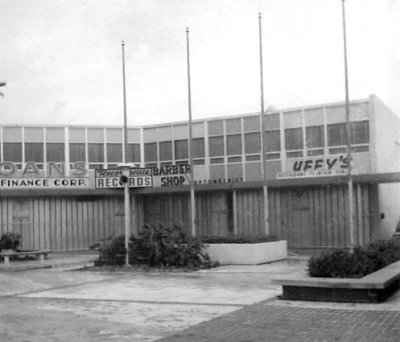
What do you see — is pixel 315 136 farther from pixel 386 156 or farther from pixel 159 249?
pixel 159 249

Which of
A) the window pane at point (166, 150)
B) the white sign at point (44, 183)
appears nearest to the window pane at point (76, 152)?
the white sign at point (44, 183)

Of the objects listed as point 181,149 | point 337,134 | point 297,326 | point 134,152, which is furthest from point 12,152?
point 297,326

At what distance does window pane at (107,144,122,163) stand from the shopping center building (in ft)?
0.19

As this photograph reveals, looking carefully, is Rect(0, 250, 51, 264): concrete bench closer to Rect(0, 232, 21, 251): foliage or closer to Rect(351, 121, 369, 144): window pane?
Rect(0, 232, 21, 251): foliage

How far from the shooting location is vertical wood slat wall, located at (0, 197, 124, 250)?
3381cm

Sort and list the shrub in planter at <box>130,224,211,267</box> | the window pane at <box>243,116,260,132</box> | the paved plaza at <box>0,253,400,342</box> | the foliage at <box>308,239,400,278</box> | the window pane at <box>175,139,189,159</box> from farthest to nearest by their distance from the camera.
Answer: the window pane at <box>175,139,189,159</box> → the window pane at <box>243,116,260,132</box> → the shrub in planter at <box>130,224,211,267</box> → the foliage at <box>308,239,400,278</box> → the paved plaza at <box>0,253,400,342</box>

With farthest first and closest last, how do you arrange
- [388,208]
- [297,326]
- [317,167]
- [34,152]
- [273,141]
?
1. [34,152]
2. [388,208]
3. [273,141]
4. [317,167]
5. [297,326]

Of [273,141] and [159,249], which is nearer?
[159,249]

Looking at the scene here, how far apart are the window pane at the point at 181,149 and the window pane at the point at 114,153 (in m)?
3.44

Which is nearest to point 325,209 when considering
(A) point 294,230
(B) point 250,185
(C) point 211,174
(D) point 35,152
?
(A) point 294,230

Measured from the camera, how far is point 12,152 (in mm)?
35719

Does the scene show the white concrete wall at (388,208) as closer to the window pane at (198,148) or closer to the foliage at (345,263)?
the window pane at (198,148)

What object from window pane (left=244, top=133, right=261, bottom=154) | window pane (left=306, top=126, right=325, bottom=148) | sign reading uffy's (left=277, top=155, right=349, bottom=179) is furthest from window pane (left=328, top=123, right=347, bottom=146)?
window pane (left=244, top=133, right=261, bottom=154)

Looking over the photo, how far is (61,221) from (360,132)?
636 inches
